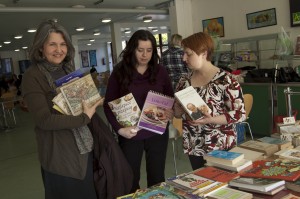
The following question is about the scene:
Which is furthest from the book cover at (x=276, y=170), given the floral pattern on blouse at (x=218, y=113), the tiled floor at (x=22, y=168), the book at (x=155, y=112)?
the tiled floor at (x=22, y=168)

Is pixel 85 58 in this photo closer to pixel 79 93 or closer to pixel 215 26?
pixel 215 26

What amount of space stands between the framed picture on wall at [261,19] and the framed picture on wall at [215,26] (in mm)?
681

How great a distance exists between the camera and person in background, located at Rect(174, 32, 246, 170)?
1.87 metres

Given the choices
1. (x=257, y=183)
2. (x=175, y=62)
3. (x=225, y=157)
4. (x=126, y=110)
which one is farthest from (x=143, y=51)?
(x=175, y=62)

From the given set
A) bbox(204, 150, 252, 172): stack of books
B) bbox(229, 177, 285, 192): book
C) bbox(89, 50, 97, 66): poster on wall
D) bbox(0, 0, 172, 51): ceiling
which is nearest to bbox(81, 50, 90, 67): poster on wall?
bbox(89, 50, 97, 66): poster on wall

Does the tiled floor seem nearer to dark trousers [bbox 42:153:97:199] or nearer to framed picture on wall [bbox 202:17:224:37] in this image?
dark trousers [bbox 42:153:97:199]

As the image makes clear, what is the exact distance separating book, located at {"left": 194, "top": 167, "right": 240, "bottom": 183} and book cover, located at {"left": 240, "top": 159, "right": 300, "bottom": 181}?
0.19 ft

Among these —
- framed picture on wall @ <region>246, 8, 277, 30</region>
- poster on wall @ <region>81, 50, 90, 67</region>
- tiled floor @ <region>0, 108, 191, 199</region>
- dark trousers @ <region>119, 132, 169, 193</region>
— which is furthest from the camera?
poster on wall @ <region>81, 50, 90, 67</region>

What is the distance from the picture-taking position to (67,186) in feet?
5.81

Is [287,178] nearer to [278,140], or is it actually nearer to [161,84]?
[278,140]

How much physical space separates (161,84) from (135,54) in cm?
29

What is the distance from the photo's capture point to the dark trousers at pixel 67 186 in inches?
69.5

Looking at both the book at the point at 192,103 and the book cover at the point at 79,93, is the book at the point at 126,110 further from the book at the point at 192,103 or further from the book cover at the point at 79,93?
the book at the point at 192,103

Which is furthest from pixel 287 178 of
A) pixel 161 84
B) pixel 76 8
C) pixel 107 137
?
pixel 76 8
